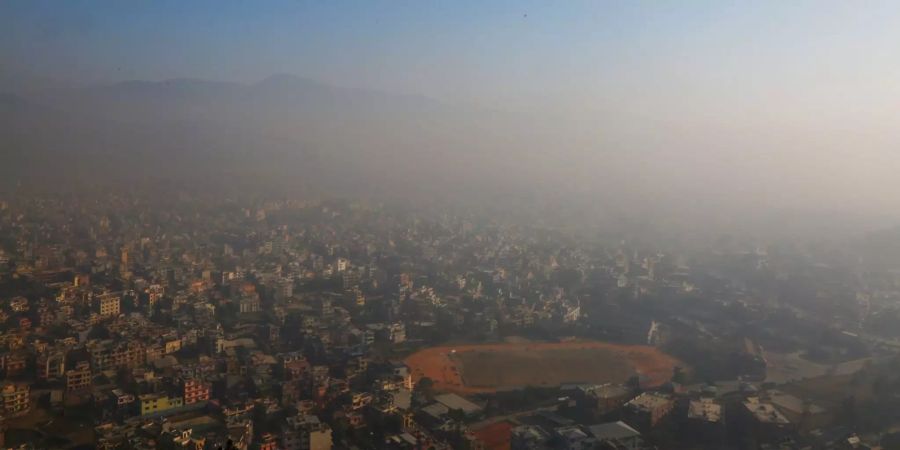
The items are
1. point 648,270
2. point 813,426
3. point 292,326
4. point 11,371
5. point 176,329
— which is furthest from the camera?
point 648,270

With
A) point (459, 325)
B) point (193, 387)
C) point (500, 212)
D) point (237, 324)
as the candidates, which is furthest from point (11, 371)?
point (500, 212)

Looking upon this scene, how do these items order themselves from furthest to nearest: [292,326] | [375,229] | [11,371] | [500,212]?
[500,212] → [375,229] → [292,326] → [11,371]

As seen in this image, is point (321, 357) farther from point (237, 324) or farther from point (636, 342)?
point (636, 342)

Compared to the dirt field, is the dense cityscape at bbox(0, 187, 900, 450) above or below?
above

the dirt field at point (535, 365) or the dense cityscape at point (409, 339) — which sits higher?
the dense cityscape at point (409, 339)

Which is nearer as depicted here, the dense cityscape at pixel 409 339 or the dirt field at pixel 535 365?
the dense cityscape at pixel 409 339

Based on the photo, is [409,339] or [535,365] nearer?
[535,365]

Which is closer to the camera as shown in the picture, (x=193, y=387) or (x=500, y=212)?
(x=193, y=387)

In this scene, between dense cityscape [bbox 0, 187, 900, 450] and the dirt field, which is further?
the dirt field
